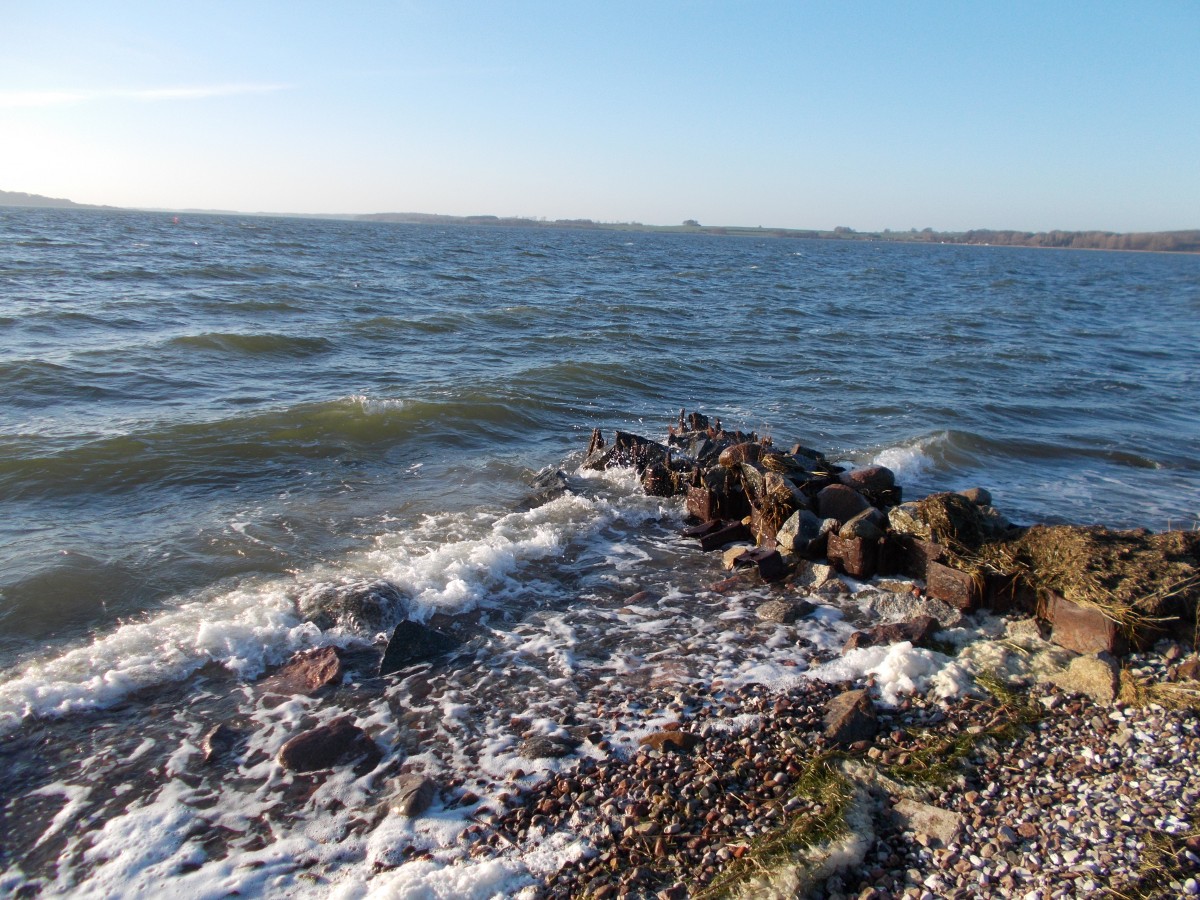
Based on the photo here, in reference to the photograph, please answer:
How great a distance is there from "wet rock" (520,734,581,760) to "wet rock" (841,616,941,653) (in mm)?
2629

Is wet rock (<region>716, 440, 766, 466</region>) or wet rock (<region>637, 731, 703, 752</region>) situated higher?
wet rock (<region>716, 440, 766, 466</region>)

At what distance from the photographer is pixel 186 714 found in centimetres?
564

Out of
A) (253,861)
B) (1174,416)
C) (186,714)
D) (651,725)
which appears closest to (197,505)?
(186,714)

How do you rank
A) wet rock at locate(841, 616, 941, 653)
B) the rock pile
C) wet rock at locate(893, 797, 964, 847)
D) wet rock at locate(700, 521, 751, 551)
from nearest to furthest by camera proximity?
1. wet rock at locate(893, 797, 964, 847)
2. the rock pile
3. wet rock at locate(841, 616, 941, 653)
4. wet rock at locate(700, 521, 751, 551)

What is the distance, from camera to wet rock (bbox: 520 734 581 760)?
16.6 feet

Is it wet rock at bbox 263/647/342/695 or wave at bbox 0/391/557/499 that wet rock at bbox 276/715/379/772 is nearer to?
wet rock at bbox 263/647/342/695

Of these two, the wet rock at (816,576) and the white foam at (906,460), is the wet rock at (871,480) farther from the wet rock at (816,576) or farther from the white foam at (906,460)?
the white foam at (906,460)

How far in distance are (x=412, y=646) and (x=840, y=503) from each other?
532 cm

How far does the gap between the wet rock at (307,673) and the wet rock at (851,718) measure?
3860mm

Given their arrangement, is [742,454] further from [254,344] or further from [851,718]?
[254,344]

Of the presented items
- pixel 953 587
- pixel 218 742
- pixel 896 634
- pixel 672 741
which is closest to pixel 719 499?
pixel 953 587

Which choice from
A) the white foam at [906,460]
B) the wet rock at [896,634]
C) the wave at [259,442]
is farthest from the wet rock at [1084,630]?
the wave at [259,442]

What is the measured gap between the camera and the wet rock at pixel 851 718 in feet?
16.8

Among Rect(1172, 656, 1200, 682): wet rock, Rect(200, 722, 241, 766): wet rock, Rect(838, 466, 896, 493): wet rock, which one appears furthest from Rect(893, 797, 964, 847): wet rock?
Rect(838, 466, 896, 493): wet rock
